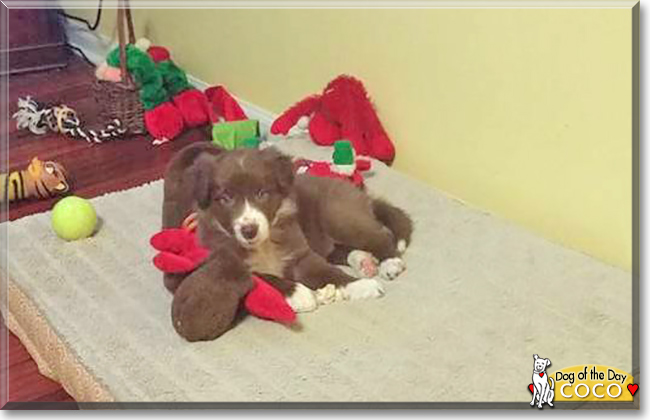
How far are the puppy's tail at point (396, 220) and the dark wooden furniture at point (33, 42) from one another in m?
1.91

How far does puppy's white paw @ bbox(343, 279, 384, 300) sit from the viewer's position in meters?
1.60

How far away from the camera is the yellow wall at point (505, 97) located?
1.64 meters

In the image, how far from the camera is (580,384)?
54.2 inches

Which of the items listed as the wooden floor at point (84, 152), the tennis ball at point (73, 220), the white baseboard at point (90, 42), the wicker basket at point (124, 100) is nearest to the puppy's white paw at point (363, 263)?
the tennis ball at point (73, 220)

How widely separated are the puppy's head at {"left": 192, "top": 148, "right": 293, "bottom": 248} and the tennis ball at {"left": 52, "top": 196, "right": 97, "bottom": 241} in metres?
0.44

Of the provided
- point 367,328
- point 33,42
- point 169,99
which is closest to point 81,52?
point 33,42

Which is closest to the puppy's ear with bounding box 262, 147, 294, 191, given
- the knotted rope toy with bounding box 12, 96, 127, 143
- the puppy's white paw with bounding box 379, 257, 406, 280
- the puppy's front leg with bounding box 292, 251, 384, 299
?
the puppy's front leg with bounding box 292, 251, 384, 299

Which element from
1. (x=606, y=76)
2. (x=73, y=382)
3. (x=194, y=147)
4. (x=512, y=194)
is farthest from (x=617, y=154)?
(x=73, y=382)

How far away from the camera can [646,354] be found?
1445mm

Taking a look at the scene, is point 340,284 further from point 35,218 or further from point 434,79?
point 35,218

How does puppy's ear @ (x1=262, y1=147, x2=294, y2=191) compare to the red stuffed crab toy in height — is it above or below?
above

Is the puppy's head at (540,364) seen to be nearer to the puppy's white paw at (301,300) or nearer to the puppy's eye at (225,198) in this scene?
the puppy's white paw at (301,300)

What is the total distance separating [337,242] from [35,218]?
72 centimetres

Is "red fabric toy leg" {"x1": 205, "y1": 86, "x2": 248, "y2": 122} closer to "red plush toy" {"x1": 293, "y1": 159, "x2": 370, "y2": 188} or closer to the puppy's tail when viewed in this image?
"red plush toy" {"x1": 293, "y1": 159, "x2": 370, "y2": 188}
